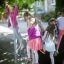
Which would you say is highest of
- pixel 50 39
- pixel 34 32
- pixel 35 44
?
pixel 34 32

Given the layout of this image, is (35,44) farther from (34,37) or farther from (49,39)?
(49,39)

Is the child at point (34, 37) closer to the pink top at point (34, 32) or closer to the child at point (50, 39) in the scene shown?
the pink top at point (34, 32)

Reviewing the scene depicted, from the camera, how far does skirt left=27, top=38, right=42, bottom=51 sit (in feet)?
24.0

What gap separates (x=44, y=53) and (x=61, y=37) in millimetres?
635

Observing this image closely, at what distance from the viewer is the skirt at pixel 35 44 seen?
7.33 meters

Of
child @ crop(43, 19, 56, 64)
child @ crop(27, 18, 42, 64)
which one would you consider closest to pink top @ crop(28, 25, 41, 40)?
child @ crop(27, 18, 42, 64)

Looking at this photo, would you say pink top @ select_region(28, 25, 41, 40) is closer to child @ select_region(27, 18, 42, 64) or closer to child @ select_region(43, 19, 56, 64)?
child @ select_region(27, 18, 42, 64)

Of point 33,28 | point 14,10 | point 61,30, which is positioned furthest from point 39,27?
point 14,10

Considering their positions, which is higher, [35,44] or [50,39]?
[50,39]

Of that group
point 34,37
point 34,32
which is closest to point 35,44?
point 34,37

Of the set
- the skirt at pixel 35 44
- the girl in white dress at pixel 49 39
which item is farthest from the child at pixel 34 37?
the girl in white dress at pixel 49 39

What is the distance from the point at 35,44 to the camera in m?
7.37

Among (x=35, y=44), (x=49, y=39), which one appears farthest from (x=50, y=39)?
(x=35, y=44)

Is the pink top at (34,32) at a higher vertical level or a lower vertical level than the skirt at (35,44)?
higher
